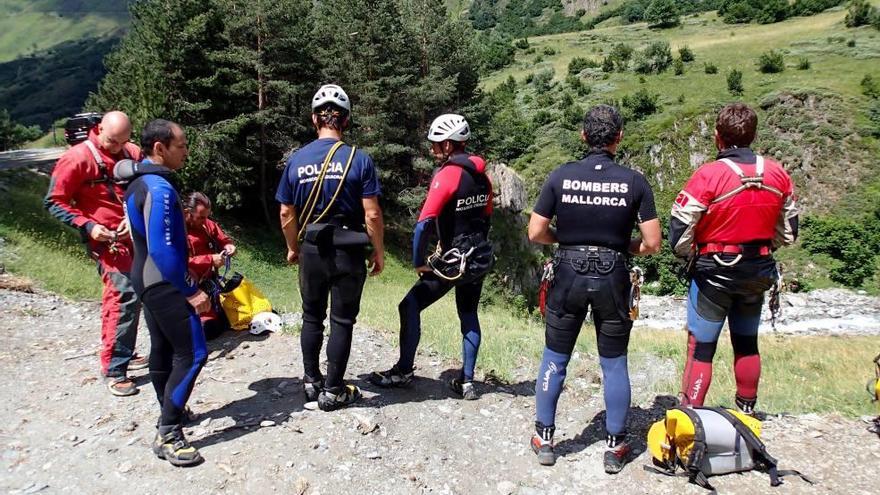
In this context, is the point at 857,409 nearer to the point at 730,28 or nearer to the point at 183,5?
the point at 183,5

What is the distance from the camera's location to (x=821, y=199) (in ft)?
110

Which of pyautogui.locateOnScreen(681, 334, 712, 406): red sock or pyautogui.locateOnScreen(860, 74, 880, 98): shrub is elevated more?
pyautogui.locateOnScreen(860, 74, 880, 98): shrub

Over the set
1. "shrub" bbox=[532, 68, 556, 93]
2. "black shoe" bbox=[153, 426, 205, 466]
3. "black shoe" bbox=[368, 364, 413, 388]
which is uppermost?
"shrub" bbox=[532, 68, 556, 93]

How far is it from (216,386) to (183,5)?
21.0m

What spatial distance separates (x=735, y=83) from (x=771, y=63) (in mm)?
4705

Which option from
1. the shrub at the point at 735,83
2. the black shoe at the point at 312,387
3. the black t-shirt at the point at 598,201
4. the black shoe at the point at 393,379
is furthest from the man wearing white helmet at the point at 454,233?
the shrub at the point at 735,83

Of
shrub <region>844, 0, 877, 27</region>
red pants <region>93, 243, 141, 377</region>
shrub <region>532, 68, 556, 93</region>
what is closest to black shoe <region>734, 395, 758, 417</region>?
red pants <region>93, 243, 141, 377</region>

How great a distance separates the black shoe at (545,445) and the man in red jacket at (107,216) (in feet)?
13.2

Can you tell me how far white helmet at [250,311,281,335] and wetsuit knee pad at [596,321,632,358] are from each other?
15.1ft

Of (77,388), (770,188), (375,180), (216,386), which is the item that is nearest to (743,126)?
(770,188)

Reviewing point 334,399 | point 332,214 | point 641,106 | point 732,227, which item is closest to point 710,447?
point 732,227

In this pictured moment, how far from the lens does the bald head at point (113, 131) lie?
16.7ft

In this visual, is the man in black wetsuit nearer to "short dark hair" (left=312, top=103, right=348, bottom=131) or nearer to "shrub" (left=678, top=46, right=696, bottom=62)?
"short dark hair" (left=312, top=103, right=348, bottom=131)

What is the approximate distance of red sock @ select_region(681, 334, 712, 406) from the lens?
4.52m
